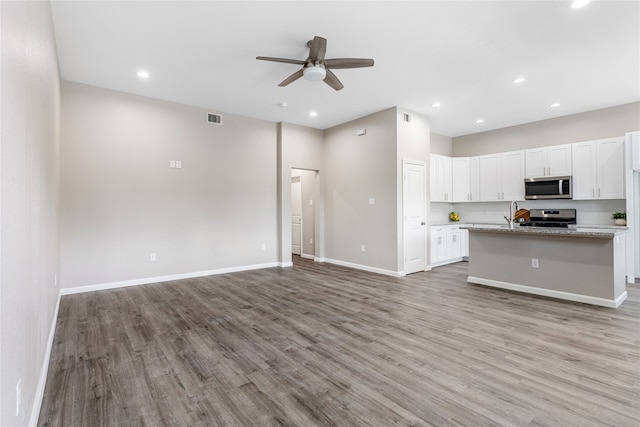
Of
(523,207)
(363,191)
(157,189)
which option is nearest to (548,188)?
(523,207)

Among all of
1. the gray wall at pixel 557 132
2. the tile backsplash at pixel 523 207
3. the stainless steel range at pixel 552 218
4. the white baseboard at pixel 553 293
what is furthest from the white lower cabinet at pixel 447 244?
the gray wall at pixel 557 132

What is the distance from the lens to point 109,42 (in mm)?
3404

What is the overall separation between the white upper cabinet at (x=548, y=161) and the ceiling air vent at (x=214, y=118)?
6.41m

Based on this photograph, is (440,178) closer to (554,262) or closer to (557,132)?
(557,132)

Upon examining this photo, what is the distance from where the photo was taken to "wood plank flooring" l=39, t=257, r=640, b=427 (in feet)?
6.03

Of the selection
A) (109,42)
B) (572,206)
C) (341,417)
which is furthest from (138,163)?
(572,206)

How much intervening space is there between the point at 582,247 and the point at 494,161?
3443mm

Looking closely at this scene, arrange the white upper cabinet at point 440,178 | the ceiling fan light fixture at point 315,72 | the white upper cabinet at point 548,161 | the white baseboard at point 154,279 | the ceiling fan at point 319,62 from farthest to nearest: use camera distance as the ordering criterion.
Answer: the white upper cabinet at point 440,178, the white upper cabinet at point 548,161, the white baseboard at point 154,279, the ceiling fan light fixture at point 315,72, the ceiling fan at point 319,62

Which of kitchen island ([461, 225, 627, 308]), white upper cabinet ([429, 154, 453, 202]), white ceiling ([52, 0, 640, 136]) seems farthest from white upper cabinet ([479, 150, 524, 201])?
kitchen island ([461, 225, 627, 308])

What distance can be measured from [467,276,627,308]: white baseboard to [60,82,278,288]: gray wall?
4.10 metres

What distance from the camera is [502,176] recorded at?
6742 mm

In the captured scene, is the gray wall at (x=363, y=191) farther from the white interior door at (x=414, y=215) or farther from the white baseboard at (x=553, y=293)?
the white baseboard at (x=553, y=293)

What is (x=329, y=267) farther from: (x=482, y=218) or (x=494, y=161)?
(x=494, y=161)

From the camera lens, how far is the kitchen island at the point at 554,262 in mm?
3756
